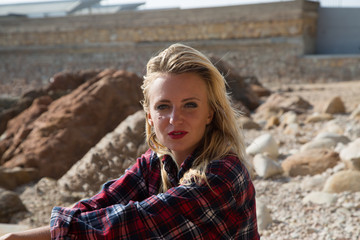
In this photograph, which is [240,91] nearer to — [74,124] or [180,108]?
[74,124]

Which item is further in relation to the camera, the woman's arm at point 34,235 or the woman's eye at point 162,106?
the woman's eye at point 162,106

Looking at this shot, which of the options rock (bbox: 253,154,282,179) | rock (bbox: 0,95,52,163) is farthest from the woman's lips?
rock (bbox: 0,95,52,163)

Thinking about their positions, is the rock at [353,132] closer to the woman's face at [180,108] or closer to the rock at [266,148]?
the rock at [266,148]

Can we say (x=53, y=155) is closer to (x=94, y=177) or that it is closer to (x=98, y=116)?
(x=98, y=116)

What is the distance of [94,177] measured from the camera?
362 centimetres

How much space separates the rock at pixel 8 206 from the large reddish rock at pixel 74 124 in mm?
775

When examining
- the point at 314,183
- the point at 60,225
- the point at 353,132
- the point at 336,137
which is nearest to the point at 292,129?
the point at 353,132

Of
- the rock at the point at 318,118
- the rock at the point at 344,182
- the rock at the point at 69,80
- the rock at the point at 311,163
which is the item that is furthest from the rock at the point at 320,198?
the rock at the point at 69,80

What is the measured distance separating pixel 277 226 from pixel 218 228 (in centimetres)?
153

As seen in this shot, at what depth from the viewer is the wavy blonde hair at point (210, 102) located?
61.1 inches

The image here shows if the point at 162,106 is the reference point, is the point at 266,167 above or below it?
below

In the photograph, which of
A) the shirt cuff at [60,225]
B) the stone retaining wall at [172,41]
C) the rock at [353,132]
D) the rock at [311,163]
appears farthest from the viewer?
the stone retaining wall at [172,41]

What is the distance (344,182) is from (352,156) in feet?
1.33

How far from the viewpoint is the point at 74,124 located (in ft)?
15.2
